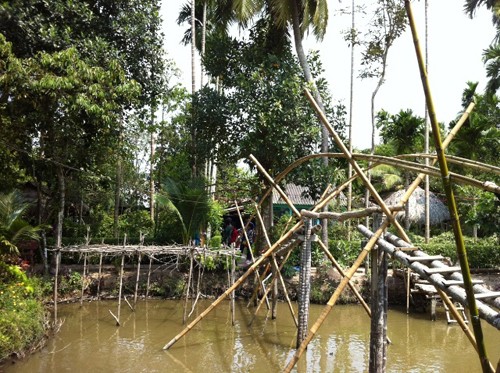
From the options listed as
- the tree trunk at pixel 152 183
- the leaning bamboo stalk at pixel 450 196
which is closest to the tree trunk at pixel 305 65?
the tree trunk at pixel 152 183

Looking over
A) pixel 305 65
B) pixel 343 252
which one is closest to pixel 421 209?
pixel 343 252

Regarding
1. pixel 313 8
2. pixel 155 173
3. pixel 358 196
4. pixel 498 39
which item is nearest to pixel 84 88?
pixel 313 8

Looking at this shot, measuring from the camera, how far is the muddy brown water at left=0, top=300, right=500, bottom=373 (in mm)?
8719

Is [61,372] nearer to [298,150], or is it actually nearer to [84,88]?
→ [84,88]

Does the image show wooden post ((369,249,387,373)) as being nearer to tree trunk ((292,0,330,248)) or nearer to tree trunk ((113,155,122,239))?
tree trunk ((292,0,330,248))

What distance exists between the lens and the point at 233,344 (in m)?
10.1

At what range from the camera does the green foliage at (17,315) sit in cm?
787

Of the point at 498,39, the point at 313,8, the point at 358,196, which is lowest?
the point at 358,196

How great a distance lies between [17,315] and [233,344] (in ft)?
14.2

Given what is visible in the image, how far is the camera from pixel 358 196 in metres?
22.6

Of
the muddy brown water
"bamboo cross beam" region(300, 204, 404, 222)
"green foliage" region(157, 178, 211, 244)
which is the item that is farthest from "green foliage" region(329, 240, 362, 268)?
"bamboo cross beam" region(300, 204, 404, 222)

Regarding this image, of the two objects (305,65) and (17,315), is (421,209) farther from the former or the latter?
(17,315)

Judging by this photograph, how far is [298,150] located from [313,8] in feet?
15.2

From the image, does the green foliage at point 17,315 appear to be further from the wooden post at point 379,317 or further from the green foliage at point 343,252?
the green foliage at point 343,252
